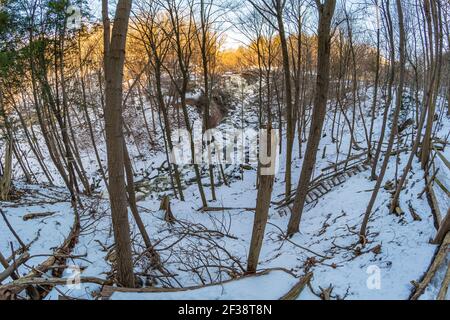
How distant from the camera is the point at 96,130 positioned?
2452 cm

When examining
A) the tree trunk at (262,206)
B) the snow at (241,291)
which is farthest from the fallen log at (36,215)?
the tree trunk at (262,206)

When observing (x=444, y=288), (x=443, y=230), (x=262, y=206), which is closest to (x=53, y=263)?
(x=262, y=206)

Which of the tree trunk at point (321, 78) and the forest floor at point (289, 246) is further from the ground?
the tree trunk at point (321, 78)

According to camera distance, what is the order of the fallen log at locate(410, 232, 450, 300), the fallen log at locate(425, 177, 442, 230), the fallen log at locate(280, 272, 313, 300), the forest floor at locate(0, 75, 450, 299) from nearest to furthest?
the fallen log at locate(280, 272, 313, 300) → the fallen log at locate(410, 232, 450, 300) → the forest floor at locate(0, 75, 450, 299) → the fallen log at locate(425, 177, 442, 230)

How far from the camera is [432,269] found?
10.6 feet

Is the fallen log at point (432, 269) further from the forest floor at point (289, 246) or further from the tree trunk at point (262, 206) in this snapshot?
the tree trunk at point (262, 206)

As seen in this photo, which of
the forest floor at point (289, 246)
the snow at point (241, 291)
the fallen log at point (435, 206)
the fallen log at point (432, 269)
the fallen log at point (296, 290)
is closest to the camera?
the snow at point (241, 291)

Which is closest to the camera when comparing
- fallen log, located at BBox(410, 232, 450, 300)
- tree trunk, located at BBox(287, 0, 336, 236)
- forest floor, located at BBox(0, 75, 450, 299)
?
fallen log, located at BBox(410, 232, 450, 300)

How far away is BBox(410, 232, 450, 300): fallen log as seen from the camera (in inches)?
119

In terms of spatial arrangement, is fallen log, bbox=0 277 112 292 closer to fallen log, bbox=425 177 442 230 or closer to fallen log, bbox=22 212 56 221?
fallen log, bbox=22 212 56 221

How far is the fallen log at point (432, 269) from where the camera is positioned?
9.89 feet

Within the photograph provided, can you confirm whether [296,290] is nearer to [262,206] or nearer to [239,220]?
[262,206]

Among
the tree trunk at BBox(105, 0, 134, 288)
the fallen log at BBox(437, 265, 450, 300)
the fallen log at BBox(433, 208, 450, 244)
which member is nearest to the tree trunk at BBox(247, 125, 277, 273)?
the tree trunk at BBox(105, 0, 134, 288)
